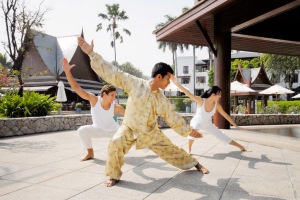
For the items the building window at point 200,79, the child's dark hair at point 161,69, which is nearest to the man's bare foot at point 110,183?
the child's dark hair at point 161,69

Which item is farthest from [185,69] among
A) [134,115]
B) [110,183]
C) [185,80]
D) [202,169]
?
[110,183]

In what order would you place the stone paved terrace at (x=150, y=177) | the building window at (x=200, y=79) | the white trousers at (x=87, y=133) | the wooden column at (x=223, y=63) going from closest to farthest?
the stone paved terrace at (x=150, y=177) < the white trousers at (x=87, y=133) < the wooden column at (x=223, y=63) < the building window at (x=200, y=79)

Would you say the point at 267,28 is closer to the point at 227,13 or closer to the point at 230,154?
the point at 227,13

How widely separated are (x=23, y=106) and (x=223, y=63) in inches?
315

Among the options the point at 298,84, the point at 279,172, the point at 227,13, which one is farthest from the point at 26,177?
the point at 298,84

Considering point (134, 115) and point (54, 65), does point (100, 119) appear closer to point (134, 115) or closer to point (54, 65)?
point (134, 115)

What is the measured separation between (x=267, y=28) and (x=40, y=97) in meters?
9.88

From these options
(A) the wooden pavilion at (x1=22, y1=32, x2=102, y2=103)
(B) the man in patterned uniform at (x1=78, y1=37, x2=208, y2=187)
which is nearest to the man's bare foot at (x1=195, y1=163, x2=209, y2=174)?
(B) the man in patterned uniform at (x1=78, y1=37, x2=208, y2=187)

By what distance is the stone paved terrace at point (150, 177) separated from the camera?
301 centimetres

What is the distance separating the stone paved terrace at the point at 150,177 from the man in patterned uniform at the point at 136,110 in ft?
1.36

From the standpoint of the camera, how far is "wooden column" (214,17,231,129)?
8.82 m

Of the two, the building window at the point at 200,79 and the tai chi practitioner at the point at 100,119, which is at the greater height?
the building window at the point at 200,79

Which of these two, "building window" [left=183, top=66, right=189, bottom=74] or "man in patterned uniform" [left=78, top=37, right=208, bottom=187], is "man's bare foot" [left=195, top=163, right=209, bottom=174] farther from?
"building window" [left=183, top=66, right=189, bottom=74]

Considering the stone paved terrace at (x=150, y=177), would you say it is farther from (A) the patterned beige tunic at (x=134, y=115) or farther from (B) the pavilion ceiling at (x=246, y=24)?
(B) the pavilion ceiling at (x=246, y=24)
